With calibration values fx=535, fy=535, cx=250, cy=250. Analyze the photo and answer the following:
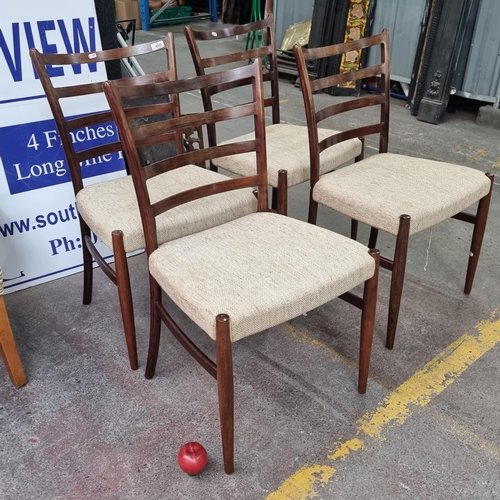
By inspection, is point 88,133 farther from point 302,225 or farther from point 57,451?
point 57,451

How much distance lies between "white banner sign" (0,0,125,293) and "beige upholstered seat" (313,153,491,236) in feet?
3.10

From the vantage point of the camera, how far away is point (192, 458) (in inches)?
52.4

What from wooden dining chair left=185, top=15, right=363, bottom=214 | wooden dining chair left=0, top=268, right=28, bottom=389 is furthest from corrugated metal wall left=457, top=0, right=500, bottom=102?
wooden dining chair left=0, top=268, right=28, bottom=389

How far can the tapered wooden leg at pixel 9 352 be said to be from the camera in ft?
5.07

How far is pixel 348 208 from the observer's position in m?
1.74

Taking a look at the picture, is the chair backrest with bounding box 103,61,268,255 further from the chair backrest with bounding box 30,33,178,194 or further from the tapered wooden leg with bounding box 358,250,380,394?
the tapered wooden leg with bounding box 358,250,380,394

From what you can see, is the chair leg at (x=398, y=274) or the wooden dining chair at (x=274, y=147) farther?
the wooden dining chair at (x=274, y=147)

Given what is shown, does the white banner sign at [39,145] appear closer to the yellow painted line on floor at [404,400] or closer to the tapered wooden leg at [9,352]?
the tapered wooden leg at [9,352]

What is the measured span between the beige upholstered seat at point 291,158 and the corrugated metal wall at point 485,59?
7.86 feet

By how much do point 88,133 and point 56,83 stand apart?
0.22m

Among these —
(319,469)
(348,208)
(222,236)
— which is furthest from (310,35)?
(319,469)

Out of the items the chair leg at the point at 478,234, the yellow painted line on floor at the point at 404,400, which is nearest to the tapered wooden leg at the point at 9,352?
the yellow painted line on floor at the point at 404,400

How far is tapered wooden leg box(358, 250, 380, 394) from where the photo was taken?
4.70 ft

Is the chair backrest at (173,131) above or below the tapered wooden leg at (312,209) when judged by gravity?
above
